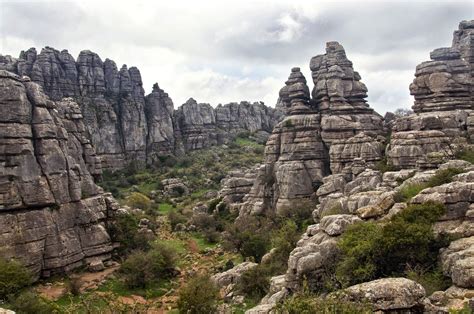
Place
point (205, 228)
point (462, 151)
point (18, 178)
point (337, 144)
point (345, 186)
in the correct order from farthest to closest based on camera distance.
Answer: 1. point (205, 228)
2. point (337, 144)
3. point (345, 186)
4. point (462, 151)
5. point (18, 178)

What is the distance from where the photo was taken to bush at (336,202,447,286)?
1850 cm

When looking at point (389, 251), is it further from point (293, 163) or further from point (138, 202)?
point (138, 202)

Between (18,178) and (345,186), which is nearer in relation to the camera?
(18,178)

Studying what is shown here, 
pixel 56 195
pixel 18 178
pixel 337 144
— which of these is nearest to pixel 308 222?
pixel 337 144

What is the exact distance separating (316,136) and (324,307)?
37017 millimetres

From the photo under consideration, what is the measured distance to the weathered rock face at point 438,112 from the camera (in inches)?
1480

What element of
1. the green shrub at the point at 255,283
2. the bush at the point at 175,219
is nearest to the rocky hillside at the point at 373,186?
the green shrub at the point at 255,283

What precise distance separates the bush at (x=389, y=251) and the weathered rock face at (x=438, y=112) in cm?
1510

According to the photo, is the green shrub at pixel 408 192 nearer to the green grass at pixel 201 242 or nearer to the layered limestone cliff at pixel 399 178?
the layered limestone cliff at pixel 399 178

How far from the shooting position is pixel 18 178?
30.2 metres

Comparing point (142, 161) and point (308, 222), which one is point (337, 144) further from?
point (142, 161)

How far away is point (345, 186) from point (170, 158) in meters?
58.9

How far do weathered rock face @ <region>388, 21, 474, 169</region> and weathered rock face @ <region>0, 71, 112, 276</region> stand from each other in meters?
25.5

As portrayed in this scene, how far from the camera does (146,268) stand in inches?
1259
